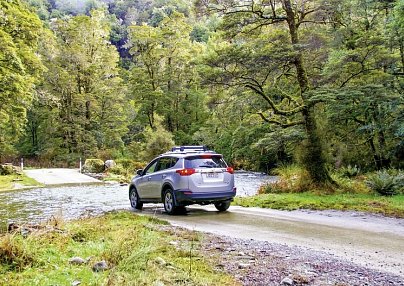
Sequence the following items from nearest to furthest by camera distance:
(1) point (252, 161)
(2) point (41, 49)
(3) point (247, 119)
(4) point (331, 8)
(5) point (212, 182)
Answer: (5) point (212, 182) < (4) point (331, 8) < (3) point (247, 119) < (1) point (252, 161) < (2) point (41, 49)

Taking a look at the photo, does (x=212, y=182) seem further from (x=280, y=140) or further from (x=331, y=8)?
(x=331, y=8)

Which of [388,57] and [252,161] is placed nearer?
[388,57]

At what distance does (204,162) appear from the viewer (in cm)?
1173

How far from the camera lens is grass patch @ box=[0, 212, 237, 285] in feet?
14.3

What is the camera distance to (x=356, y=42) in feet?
59.9

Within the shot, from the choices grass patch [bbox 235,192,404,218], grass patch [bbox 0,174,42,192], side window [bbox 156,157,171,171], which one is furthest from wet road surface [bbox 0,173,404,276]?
grass patch [bbox 0,174,42,192]

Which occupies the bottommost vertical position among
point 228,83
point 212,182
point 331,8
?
point 212,182

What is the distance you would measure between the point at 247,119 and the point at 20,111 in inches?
687

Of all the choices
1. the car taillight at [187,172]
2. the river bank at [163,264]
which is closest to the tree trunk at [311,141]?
the car taillight at [187,172]

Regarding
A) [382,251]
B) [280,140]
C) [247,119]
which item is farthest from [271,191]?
[247,119]

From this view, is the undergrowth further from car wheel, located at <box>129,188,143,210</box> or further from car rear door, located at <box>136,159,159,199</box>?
car wheel, located at <box>129,188,143,210</box>

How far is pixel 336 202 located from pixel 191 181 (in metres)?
4.68

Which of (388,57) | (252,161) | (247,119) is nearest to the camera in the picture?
(388,57)

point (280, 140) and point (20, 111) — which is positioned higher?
point (20, 111)
